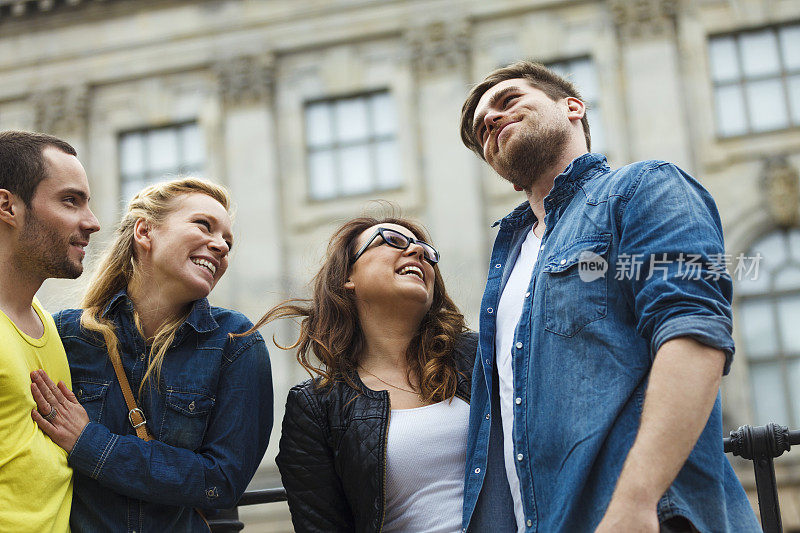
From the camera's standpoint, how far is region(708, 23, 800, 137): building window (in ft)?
50.9

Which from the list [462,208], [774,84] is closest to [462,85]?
[462,208]

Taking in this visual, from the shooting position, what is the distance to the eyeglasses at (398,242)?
3.88 meters

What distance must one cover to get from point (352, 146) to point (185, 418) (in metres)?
14.1

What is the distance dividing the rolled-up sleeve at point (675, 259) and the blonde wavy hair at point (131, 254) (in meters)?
1.77

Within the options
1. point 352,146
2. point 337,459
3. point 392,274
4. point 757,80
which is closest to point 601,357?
point 337,459

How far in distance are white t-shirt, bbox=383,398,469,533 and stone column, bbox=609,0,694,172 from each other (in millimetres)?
13087

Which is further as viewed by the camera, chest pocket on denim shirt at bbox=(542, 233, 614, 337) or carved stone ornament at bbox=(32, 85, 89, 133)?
carved stone ornament at bbox=(32, 85, 89, 133)

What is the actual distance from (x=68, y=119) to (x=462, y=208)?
27.1ft

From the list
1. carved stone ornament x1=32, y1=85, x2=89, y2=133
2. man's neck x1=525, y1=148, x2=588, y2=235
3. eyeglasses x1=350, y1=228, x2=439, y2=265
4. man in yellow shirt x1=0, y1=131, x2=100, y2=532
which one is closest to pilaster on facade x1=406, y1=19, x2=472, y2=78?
carved stone ornament x1=32, y1=85, x2=89, y2=133

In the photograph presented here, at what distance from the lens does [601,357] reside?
266 cm

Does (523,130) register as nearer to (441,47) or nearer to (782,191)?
(782,191)

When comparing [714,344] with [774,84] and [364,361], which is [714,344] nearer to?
[364,361]

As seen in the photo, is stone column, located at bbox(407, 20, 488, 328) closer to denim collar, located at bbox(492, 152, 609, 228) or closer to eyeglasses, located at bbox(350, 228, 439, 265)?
eyeglasses, located at bbox(350, 228, 439, 265)

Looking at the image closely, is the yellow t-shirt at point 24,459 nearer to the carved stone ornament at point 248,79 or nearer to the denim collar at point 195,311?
the denim collar at point 195,311
